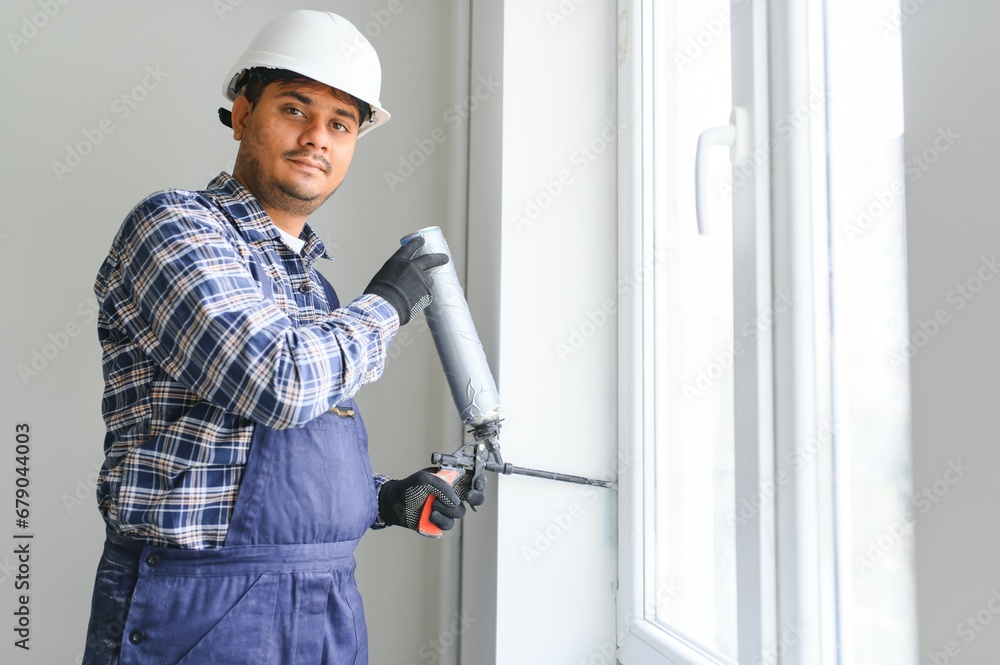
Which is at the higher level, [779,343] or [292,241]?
[292,241]

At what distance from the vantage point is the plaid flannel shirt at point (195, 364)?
3.08 feet

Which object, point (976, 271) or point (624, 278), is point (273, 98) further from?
point (976, 271)

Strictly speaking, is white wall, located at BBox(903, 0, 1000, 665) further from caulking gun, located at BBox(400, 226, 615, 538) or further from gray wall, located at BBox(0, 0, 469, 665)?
gray wall, located at BBox(0, 0, 469, 665)

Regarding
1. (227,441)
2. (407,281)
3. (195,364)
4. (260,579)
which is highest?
(407,281)

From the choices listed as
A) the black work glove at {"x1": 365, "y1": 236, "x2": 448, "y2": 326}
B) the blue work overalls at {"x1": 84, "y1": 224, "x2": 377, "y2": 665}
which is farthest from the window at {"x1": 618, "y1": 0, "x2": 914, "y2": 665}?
the blue work overalls at {"x1": 84, "y1": 224, "x2": 377, "y2": 665}

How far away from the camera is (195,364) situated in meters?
0.95

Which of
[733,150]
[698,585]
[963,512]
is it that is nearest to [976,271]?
[963,512]

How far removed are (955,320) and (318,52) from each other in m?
1.02

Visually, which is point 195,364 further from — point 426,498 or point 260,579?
point 426,498

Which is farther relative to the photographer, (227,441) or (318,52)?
(318,52)

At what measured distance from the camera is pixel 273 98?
1.25 m

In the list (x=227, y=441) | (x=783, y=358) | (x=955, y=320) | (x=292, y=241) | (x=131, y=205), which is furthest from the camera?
(x=131, y=205)

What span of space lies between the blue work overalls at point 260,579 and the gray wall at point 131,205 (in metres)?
0.65

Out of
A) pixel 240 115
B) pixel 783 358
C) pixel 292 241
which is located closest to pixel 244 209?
pixel 292 241
